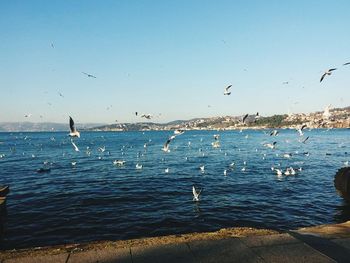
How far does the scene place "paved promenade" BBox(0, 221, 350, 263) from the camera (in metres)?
6.55

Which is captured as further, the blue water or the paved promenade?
the blue water

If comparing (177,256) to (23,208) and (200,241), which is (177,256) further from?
(23,208)

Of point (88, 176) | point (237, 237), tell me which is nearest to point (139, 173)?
point (88, 176)

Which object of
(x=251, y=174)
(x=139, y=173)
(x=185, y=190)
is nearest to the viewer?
(x=185, y=190)

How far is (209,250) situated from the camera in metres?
6.96

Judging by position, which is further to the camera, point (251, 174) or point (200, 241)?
point (251, 174)

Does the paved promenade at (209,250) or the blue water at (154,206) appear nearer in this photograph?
the paved promenade at (209,250)

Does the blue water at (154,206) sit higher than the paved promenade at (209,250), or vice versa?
the paved promenade at (209,250)

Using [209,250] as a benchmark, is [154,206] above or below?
below

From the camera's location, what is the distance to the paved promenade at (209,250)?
6.55 metres

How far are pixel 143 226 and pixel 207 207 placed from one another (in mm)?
5693

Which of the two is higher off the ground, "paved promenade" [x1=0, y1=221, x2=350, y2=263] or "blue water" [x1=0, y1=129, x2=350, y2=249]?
"paved promenade" [x1=0, y1=221, x2=350, y2=263]

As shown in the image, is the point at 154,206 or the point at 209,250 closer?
the point at 209,250

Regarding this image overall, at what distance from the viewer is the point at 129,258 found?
21.8 feet
